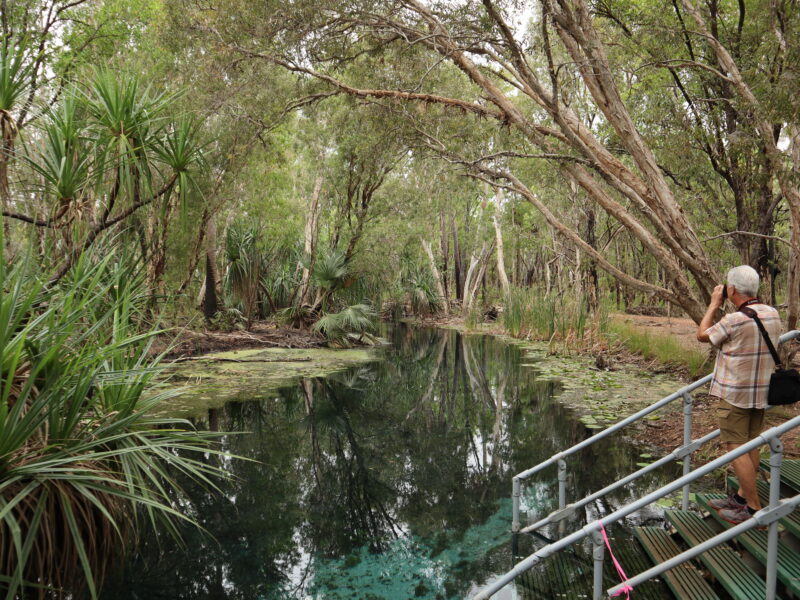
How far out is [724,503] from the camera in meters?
3.33

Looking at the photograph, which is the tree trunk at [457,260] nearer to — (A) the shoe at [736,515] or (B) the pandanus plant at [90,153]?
(B) the pandanus plant at [90,153]

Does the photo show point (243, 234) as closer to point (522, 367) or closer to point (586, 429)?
point (522, 367)

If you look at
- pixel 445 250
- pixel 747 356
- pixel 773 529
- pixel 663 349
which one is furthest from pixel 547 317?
pixel 773 529

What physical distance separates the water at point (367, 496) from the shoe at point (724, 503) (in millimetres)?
1290

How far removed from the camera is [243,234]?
15.3 metres

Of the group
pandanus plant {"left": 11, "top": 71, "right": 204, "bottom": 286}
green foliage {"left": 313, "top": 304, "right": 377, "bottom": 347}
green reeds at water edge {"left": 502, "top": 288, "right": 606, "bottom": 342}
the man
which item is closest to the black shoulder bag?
the man

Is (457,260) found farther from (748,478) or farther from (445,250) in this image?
(748,478)

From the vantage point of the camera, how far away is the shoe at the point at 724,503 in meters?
3.19

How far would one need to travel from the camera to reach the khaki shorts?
10.5ft

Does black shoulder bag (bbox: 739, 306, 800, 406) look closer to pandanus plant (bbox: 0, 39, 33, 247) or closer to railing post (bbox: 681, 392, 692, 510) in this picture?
railing post (bbox: 681, 392, 692, 510)

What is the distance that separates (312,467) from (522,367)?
24.5 feet

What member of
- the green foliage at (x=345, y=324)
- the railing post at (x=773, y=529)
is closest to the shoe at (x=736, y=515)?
the railing post at (x=773, y=529)

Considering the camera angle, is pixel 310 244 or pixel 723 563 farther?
pixel 310 244

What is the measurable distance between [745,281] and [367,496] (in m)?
3.66
